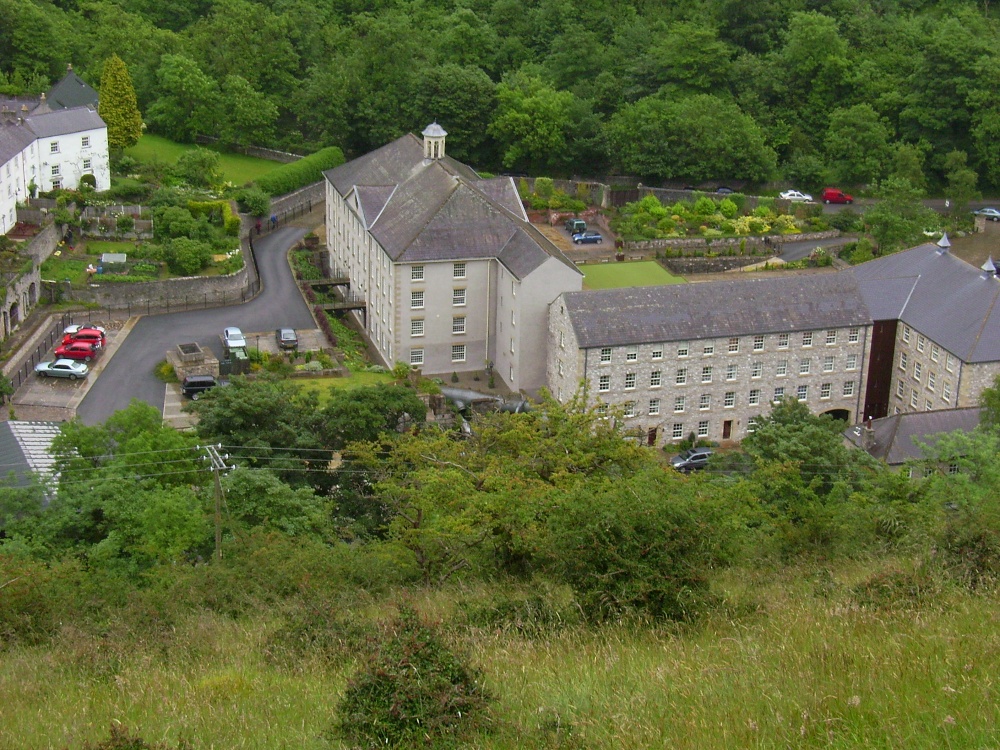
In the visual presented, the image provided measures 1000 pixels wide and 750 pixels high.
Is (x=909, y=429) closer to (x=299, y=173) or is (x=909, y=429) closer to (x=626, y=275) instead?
(x=626, y=275)

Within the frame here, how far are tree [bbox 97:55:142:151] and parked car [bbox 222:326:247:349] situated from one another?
2649cm

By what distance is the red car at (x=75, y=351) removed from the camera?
189 feet

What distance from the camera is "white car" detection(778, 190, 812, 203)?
88.1m

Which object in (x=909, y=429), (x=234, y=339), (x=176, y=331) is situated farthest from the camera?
(x=176, y=331)

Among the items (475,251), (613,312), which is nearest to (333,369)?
(475,251)

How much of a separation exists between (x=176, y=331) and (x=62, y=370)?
25.1 feet

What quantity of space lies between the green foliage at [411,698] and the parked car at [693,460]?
38765mm

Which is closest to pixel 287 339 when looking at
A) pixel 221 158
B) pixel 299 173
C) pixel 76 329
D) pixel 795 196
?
pixel 76 329

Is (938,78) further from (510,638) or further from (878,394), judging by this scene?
(510,638)

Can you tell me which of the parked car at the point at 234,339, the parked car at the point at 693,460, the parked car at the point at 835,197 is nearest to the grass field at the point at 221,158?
the parked car at the point at 234,339

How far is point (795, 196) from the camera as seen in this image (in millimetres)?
89812

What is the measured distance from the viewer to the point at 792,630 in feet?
56.8

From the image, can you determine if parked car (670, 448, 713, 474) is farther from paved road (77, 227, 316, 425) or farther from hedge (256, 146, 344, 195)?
hedge (256, 146, 344, 195)

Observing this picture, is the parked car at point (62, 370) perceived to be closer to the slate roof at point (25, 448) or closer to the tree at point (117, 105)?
the slate roof at point (25, 448)
